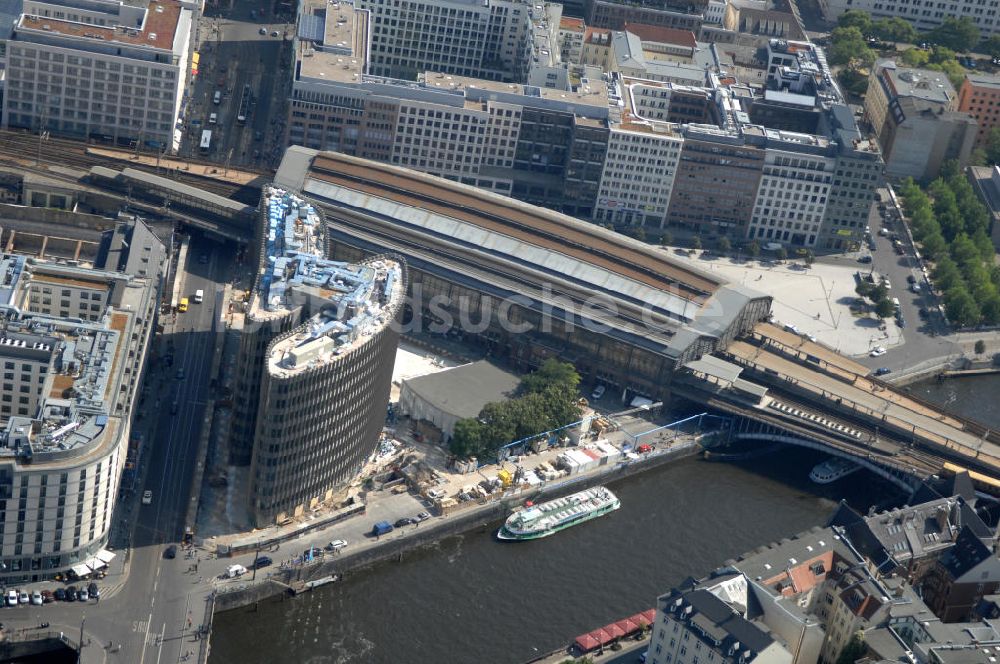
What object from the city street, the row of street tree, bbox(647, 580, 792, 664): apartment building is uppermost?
the row of street tree

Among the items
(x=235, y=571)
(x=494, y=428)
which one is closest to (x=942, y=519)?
(x=494, y=428)

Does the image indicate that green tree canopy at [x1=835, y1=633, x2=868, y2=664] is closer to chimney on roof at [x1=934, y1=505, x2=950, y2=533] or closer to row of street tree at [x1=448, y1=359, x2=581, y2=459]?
chimney on roof at [x1=934, y1=505, x2=950, y2=533]

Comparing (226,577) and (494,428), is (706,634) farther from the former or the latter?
(494,428)

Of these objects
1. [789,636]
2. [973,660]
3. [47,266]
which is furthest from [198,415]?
[973,660]

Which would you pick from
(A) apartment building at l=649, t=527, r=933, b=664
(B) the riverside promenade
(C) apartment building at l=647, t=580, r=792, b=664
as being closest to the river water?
(B) the riverside promenade

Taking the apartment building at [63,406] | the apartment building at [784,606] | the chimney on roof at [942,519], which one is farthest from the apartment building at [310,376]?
the chimney on roof at [942,519]

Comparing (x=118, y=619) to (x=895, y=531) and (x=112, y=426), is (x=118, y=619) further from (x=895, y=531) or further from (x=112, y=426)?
(x=895, y=531)

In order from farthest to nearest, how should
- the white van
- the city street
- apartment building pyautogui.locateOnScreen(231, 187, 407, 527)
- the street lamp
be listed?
apartment building pyautogui.locateOnScreen(231, 187, 407, 527) → the street lamp → the white van → the city street
